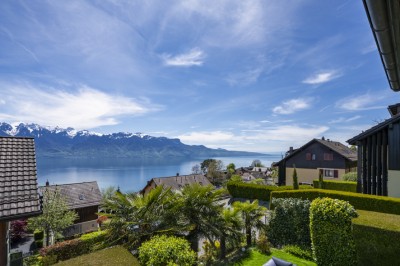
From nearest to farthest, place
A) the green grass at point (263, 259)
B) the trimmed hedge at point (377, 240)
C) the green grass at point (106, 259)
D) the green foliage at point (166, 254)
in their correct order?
the green grass at point (106, 259) < the green foliage at point (166, 254) < the trimmed hedge at point (377, 240) < the green grass at point (263, 259)

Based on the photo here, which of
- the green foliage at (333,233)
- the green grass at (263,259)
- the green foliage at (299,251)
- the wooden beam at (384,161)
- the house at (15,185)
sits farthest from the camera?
the wooden beam at (384,161)

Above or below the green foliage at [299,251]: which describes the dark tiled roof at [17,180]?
above

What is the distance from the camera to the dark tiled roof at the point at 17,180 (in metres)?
5.99

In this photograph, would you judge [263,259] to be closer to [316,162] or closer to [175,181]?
[316,162]

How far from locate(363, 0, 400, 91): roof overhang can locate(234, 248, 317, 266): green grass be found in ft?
33.7

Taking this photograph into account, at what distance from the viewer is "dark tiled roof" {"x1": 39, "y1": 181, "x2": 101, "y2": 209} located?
94.6 ft

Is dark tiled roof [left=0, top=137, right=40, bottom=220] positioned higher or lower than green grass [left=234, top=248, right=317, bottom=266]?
higher

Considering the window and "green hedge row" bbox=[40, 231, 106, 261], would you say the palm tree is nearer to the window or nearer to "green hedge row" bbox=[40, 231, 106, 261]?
"green hedge row" bbox=[40, 231, 106, 261]

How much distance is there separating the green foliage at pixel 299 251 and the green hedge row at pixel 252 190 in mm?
Answer: 15238

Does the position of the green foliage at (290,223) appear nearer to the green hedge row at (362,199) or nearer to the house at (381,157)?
the green hedge row at (362,199)

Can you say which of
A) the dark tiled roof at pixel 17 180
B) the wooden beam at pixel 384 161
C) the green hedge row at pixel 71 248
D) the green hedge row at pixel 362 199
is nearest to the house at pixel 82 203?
the green hedge row at pixel 71 248

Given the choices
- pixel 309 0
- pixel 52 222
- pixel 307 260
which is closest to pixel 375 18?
pixel 309 0

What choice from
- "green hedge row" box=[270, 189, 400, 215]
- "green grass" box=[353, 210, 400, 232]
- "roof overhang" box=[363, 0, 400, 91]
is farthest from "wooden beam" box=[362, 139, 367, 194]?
"roof overhang" box=[363, 0, 400, 91]

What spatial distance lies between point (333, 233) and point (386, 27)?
30.4 ft
